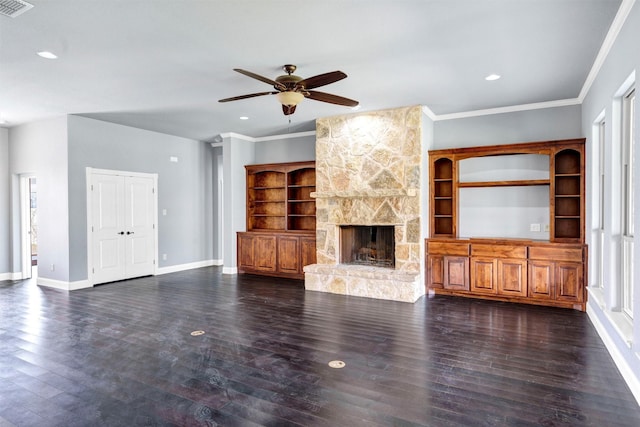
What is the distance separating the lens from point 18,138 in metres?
7.14

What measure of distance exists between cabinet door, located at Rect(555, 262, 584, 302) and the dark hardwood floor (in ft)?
0.78

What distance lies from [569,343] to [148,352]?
4045mm

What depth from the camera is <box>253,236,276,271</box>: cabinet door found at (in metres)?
7.66

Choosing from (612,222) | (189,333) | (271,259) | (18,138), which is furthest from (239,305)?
(18,138)

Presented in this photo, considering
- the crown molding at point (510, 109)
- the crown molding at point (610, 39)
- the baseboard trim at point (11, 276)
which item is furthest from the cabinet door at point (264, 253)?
the crown molding at point (610, 39)

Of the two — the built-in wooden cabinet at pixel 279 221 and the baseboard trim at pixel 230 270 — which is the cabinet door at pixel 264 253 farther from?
the baseboard trim at pixel 230 270

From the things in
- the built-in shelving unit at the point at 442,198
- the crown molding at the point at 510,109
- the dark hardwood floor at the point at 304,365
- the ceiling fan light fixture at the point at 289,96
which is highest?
the crown molding at the point at 510,109

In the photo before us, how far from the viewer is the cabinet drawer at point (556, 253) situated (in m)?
5.02

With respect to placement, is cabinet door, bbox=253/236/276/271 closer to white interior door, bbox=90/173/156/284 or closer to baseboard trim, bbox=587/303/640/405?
white interior door, bbox=90/173/156/284

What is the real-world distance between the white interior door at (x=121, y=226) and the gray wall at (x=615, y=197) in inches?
287

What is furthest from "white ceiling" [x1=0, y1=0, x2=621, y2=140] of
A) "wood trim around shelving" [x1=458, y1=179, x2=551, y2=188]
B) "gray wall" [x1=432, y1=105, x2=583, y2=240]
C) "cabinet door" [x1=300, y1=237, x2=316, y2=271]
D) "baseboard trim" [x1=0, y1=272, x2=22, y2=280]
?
"baseboard trim" [x1=0, y1=272, x2=22, y2=280]

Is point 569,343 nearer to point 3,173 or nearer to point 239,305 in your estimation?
point 239,305

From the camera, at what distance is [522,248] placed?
5.32m

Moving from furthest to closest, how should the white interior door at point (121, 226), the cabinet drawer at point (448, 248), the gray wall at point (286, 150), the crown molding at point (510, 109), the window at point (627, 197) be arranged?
the gray wall at point (286, 150)
the white interior door at point (121, 226)
the cabinet drawer at point (448, 248)
the crown molding at point (510, 109)
the window at point (627, 197)
